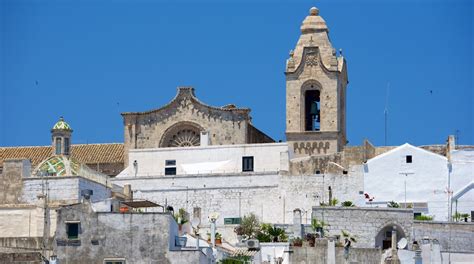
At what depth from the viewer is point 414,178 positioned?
93.2 m

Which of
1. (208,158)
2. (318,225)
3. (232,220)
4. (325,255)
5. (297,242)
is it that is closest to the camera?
(325,255)

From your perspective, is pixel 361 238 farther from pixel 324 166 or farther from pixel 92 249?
pixel 92 249

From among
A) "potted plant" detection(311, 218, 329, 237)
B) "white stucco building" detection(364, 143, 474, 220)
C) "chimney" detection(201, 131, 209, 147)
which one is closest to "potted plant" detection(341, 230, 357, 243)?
"potted plant" detection(311, 218, 329, 237)

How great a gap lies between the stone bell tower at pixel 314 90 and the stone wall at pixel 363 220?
15.2m

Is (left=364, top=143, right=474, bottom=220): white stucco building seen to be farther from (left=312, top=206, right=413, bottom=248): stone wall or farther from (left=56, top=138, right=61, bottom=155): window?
(left=56, top=138, right=61, bottom=155): window

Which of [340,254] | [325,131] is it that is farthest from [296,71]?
[340,254]

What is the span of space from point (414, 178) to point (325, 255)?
17436 millimetres

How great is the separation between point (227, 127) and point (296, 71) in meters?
4.84

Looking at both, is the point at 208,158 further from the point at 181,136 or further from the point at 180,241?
the point at 180,241

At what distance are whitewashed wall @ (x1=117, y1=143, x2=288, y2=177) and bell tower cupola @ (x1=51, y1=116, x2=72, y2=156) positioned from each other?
516 cm

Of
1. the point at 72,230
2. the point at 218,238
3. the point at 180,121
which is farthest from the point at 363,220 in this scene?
the point at 72,230

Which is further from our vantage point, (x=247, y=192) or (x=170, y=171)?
(x=170, y=171)

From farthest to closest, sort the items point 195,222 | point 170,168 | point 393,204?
point 170,168, point 393,204, point 195,222

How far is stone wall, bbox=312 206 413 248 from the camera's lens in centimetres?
8556
